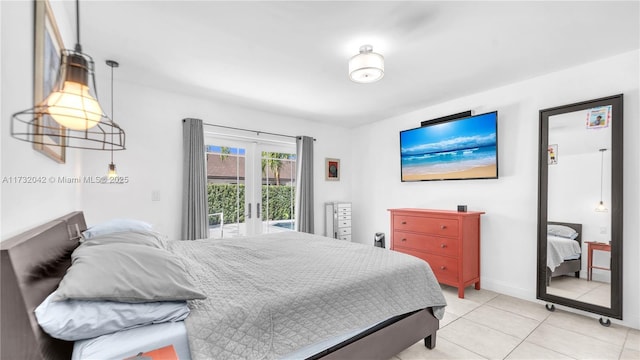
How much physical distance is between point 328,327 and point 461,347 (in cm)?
139

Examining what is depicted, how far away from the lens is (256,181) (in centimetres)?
440

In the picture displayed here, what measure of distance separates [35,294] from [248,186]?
340 centimetres

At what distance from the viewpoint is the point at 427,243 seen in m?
3.57

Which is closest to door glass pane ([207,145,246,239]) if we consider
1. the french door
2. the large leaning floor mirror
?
the french door

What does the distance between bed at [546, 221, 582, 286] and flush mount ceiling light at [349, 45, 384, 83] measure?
2.47 metres

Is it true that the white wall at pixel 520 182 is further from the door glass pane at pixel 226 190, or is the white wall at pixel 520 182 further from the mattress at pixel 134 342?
the mattress at pixel 134 342

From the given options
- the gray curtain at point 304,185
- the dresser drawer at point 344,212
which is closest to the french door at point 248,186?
the gray curtain at point 304,185

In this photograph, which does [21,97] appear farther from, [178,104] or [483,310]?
[483,310]

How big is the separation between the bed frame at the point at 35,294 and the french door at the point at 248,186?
2317 millimetres

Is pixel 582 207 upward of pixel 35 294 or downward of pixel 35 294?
upward

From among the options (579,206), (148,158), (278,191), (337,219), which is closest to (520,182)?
(579,206)

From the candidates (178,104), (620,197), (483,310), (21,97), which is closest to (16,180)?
(21,97)

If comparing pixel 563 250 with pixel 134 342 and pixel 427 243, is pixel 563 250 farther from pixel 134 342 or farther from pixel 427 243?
pixel 134 342

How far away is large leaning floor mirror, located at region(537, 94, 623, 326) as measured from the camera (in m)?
2.57
